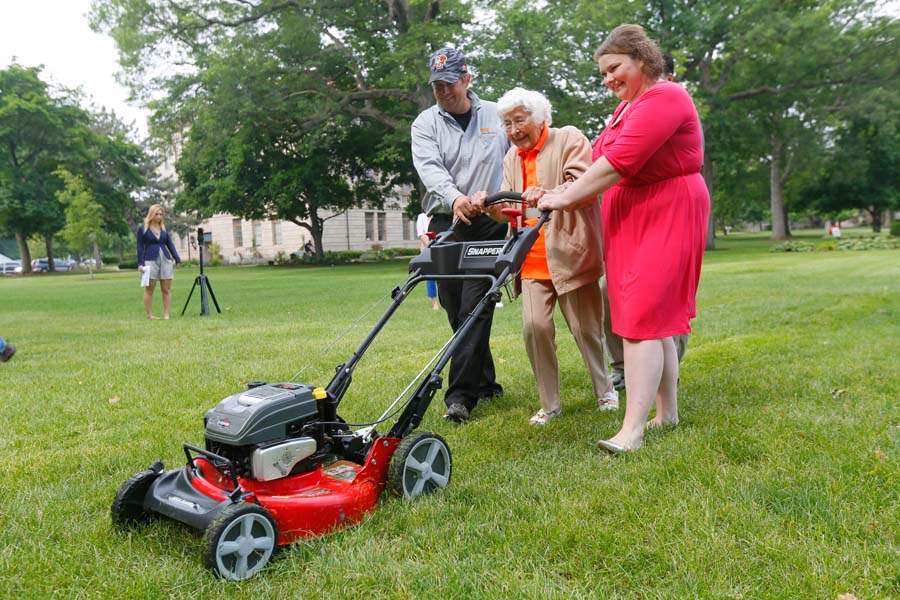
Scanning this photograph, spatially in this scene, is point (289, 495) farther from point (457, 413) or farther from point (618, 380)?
point (618, 380)

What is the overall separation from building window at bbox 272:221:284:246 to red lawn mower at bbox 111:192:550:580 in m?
54.5

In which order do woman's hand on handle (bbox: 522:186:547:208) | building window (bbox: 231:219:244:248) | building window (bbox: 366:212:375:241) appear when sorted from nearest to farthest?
woman's hand on handle (bbox: 522:186:547:208) < building window (bbox: 366:212:375:241) < building window (bbox: 231:219:244:248)

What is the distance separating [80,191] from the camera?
128 ft

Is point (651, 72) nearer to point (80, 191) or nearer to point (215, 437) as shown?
point (215, 437)

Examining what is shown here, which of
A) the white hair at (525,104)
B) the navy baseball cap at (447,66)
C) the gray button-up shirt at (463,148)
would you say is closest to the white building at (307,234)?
the gray button-up shirt at (463,148)

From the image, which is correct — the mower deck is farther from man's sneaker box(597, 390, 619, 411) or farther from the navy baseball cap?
the navy baseball cap

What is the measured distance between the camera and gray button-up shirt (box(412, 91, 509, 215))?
15.1ft

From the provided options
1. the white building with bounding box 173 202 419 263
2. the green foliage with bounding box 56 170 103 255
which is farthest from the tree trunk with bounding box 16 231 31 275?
the white building with bounding box 173 202 419 263

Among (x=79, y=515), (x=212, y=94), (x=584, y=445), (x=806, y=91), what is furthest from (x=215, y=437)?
(x=806, y=91)

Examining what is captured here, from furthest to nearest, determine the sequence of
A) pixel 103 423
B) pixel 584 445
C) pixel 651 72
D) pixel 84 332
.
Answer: pixel 84 332 → pixel 103 423 → pixel 584 445 → pixel 651 72

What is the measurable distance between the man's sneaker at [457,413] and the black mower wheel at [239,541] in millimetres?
2039

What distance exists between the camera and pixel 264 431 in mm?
2609

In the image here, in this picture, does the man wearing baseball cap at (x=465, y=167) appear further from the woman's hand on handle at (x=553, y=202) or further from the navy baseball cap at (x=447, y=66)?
the woman's hand on handle at (x=553, y=202)

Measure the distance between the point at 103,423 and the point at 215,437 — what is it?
7.87 ft
